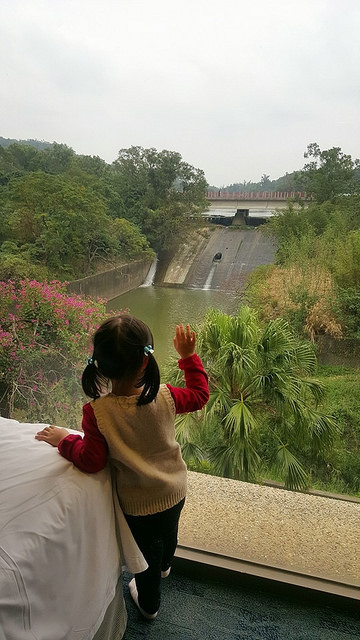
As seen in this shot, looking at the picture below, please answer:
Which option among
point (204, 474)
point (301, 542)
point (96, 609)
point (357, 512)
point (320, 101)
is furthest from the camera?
point (320, 101)

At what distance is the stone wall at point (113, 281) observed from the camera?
1903mm

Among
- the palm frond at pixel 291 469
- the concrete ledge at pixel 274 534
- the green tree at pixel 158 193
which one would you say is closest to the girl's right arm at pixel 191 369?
the concrete ledge at pixel 274 534

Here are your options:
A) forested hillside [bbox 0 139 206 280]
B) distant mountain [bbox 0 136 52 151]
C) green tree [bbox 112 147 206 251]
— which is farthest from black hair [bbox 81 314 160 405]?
distant mountain [bbox 0 136 52 151]

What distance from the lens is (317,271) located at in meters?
2.12

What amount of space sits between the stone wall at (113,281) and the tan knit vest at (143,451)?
1.20 metres

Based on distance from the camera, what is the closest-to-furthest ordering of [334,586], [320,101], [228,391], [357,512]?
[334,586] → [357,512] → [320,101] → [228,391]

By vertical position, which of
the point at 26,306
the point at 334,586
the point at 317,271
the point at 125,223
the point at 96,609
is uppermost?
the point at 125,223

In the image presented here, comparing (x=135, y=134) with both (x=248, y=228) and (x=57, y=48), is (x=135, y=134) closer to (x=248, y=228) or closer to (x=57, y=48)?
(x=57, y=48)

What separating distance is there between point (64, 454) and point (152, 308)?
49.5 inches

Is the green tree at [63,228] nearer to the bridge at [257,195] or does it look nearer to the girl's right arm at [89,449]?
the bridge at [257,195]

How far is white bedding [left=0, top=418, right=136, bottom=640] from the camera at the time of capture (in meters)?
0.62

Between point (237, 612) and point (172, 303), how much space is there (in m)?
1.37

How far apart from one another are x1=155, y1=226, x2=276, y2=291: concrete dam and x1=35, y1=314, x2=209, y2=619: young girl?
1.41 m

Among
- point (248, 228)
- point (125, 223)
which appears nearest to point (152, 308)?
point (125, 223)
